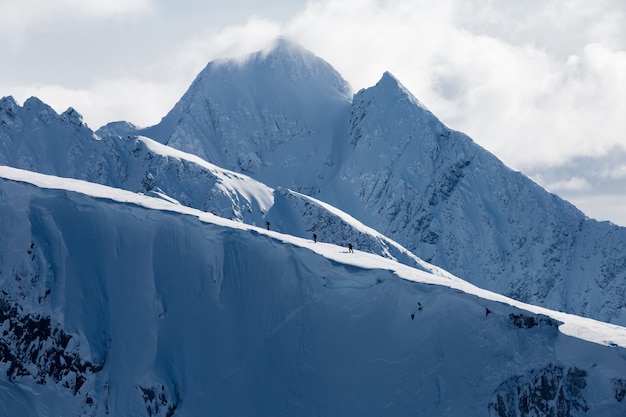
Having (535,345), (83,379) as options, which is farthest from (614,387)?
(83,379)

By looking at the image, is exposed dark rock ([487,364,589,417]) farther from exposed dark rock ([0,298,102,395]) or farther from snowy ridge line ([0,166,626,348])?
exposed dark rock ([0,298,102,395])

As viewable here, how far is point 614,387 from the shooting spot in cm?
12631

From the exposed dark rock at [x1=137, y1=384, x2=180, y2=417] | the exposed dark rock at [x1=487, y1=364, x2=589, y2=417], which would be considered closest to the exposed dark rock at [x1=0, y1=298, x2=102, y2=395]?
the exposed dark rock at [x1=137, y1=384, x2=180, y2=417]

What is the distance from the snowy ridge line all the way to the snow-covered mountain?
0.49 m

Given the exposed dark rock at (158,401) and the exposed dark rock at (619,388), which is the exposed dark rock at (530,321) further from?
the exposed dark rock at (158,401)

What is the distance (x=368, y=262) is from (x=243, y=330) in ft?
64.5

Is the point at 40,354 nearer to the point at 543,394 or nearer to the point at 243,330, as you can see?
the point at 243,330

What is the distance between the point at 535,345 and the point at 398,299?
1931 centimetres

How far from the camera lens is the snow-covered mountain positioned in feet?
433

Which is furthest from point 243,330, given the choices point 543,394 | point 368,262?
point 543,394

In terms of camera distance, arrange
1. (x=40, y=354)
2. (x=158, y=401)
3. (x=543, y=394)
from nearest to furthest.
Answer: (x=543, y=394) → (x=158, y=401) → (x=40, y=354)

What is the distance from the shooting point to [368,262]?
148000 millimetres

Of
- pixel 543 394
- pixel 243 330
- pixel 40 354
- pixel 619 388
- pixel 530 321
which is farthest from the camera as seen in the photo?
pixel 243 330

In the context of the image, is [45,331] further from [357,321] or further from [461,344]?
[461,344]
